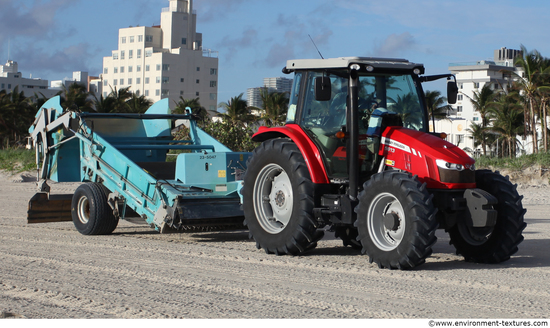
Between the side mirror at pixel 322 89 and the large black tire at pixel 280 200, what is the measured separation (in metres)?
0.87

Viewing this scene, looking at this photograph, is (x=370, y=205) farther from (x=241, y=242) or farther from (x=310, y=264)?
Result: (x=241, y=242)

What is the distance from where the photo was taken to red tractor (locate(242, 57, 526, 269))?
22.5 ft

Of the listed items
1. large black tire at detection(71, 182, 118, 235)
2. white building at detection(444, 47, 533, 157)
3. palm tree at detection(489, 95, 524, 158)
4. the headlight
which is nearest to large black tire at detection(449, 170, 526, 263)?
the headlight

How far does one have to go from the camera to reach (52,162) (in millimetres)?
11234

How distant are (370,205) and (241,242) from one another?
9.96ft

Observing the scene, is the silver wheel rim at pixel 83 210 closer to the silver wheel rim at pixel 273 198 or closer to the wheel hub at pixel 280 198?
the silver wheel rim at pixel 273 198

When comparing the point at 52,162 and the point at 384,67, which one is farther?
the point at 52,162

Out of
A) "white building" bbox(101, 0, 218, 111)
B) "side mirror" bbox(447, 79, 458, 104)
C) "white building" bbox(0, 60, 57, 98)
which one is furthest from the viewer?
"white building" bbox(0, 60, 57, 98)

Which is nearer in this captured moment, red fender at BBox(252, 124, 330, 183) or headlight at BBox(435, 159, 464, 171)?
→ headlight at BBox(435, 159, 464, 171)

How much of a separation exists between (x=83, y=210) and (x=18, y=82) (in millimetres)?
122425

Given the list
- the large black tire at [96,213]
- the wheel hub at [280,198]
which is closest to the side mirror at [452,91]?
the wheel hub at [280,198]

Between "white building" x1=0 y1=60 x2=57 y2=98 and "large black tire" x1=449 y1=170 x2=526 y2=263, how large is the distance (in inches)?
4781

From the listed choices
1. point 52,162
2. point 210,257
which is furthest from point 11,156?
point 210,257

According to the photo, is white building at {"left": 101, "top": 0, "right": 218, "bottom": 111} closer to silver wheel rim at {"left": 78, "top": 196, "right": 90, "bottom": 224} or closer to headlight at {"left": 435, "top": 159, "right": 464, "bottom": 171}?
silver wheel rim at {"left": 78, "top": 196, "right": 90, "bottom": 224}
